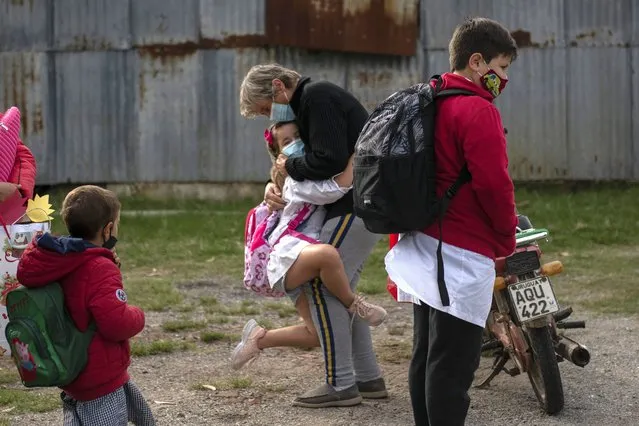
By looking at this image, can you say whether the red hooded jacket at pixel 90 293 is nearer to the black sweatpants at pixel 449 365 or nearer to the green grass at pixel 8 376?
the black sweatpants at pixel 449 365

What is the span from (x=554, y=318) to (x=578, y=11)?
7.77 meters

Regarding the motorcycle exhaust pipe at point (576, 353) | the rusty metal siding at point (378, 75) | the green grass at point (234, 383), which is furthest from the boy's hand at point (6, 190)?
the rusty metal siding at point (378, 75)

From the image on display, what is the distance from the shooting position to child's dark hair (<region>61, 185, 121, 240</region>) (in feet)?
14.4

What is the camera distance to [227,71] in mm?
13047

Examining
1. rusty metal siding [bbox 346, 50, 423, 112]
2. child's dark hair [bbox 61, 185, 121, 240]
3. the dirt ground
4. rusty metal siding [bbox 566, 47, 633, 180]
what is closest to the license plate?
the dirt ground

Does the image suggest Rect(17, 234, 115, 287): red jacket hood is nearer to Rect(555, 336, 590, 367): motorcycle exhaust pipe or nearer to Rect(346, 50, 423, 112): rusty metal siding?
Rect(555, 336, 590, 367): motorcycle exhaust pipe

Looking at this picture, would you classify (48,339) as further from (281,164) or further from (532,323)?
(532,323)

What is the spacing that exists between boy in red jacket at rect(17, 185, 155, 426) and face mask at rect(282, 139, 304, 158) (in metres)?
1.45

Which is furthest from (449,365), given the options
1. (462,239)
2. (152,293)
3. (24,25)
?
(24,25)

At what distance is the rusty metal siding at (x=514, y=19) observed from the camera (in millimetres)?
13016

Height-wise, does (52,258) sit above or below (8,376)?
above

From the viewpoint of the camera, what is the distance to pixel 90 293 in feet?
14.1

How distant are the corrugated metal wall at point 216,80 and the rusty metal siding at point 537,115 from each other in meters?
0.01

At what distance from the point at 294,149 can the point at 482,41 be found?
1559 millimetres
